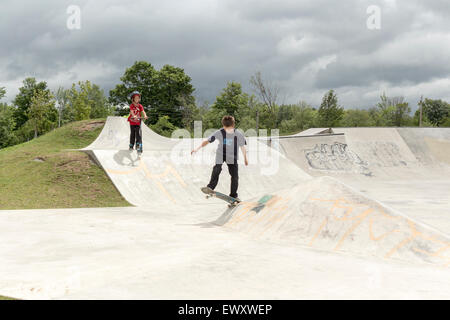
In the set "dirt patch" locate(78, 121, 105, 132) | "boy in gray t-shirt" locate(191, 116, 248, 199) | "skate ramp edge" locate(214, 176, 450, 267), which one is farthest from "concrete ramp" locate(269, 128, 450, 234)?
"dirt patch" locate(78, 121, 105, 132)

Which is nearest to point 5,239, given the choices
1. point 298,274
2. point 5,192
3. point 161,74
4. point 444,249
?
point 298,274

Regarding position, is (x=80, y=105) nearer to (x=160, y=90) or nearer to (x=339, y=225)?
(x=160, y=90)

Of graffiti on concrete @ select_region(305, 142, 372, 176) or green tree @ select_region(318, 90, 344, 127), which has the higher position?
green tree @ select_region(318, 90, 344, 127)

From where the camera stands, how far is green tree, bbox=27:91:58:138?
48281mm

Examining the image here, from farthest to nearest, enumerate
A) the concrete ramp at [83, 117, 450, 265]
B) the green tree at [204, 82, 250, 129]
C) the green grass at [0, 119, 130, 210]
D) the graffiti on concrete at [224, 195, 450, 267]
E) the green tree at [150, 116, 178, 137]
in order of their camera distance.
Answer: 1. the green tree at [204, 82, 250, 129]
2. the green tree at [150, 116, 178, 137]
3. the green grass at [0, 119, 130, 210]
4. the concrete ramp at [83, 117, 450, 265]
5. the graffiti on concrete at [224, 195, 450, 267]

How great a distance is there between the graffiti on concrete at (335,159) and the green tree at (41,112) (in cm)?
4008

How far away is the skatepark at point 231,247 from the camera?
3738 mm

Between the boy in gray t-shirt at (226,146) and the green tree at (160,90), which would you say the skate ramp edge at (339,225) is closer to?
the boy in gray t-shirt at (226,146)

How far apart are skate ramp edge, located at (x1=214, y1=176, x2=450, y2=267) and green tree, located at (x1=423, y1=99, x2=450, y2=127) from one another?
282 ft

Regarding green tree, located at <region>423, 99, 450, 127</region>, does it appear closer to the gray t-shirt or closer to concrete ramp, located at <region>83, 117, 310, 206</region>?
concrete ramp, located at <region>83, 117, 310, 206</region>

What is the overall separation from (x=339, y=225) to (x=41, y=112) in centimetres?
5099

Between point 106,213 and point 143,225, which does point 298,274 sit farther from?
point 106,213

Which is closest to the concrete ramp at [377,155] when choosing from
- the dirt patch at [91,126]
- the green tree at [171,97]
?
the dirt patch at [91,126]

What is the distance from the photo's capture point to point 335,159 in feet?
73.9
